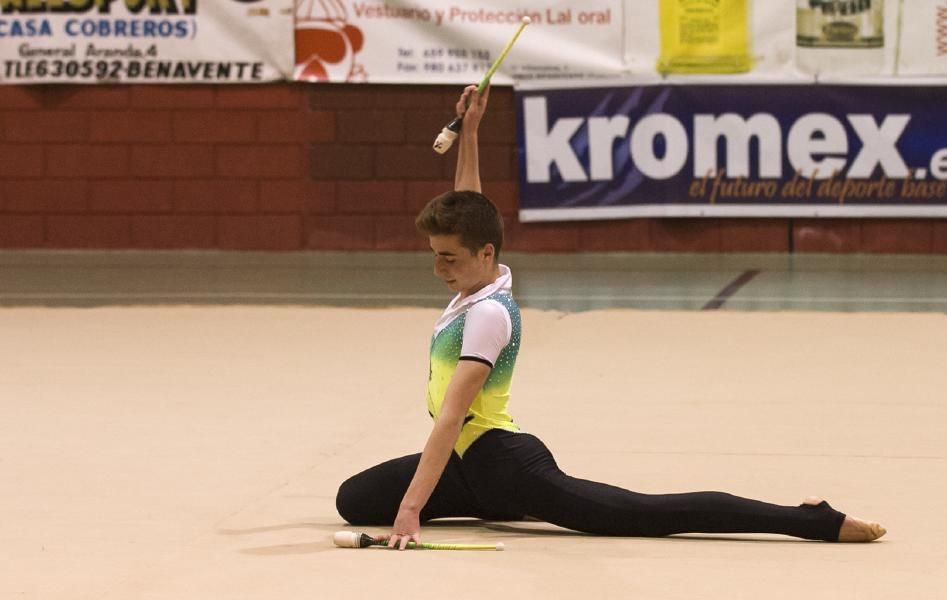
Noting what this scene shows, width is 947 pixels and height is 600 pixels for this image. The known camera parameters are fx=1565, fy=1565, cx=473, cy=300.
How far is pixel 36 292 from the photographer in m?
10.3

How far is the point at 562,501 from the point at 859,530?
0.78 meters

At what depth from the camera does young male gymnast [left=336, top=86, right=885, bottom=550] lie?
13.1 ft

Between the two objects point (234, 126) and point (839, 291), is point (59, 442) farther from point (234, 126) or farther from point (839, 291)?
point (234, 126)

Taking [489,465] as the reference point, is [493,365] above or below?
above

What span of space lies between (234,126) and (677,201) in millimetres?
3660

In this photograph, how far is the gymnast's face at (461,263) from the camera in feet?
13.4

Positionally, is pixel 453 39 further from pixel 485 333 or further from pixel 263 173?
pixel 485 333

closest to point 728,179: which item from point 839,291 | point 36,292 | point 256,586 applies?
point 839,291

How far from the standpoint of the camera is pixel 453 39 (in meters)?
12.5

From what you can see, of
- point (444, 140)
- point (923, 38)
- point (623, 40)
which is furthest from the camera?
point (623, 40)

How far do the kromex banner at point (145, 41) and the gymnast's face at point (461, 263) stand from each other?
882 centimetres

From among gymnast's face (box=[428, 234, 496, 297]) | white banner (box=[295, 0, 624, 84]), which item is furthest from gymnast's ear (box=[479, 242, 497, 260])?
white banner (box=[295, 0, 624, 84])

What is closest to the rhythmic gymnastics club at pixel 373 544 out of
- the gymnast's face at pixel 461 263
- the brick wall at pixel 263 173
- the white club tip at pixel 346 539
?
the white club tip at pixel 346 539

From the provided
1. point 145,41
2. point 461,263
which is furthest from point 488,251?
point 145,41
